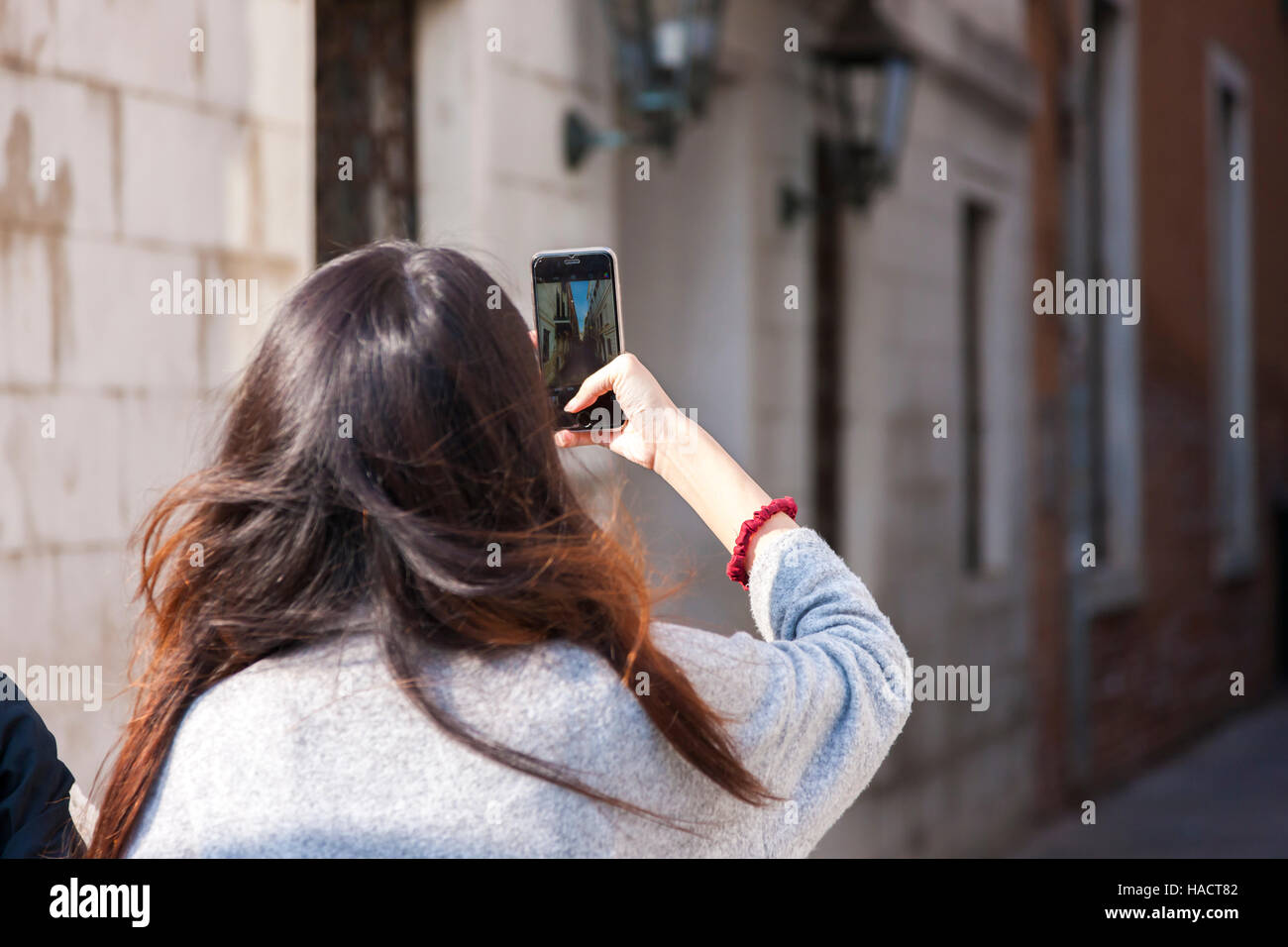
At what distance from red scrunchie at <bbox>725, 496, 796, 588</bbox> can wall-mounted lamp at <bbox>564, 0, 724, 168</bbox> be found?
3132 mm

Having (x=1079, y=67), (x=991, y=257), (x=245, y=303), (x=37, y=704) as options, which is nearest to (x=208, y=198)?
(x=245, y=303)

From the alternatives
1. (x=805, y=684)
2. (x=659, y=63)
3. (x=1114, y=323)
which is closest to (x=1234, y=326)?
(x=1114, y=323)

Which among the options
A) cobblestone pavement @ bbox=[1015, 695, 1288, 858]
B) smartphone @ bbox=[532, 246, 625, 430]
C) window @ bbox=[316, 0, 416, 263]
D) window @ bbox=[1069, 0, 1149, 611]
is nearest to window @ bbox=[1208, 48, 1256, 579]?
cobblestone pavement @ bbox=[1015, 695, 1288, 858]

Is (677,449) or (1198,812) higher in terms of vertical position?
(677,449)

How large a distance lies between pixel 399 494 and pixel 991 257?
24.2 ft

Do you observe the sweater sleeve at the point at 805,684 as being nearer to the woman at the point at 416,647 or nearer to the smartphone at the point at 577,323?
the woman at the point at 416,647

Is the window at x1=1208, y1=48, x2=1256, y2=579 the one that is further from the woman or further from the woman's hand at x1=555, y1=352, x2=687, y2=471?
the woman

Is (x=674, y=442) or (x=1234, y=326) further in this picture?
(x=1234, y=326)

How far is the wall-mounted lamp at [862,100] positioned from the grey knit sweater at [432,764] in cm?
496

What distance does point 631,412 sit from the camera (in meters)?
1.43

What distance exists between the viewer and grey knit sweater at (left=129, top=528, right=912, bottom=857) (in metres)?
1.03

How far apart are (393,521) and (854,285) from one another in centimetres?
574

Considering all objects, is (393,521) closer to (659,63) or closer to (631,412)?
(631,412)

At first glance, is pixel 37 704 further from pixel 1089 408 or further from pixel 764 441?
pixel 1089 408
